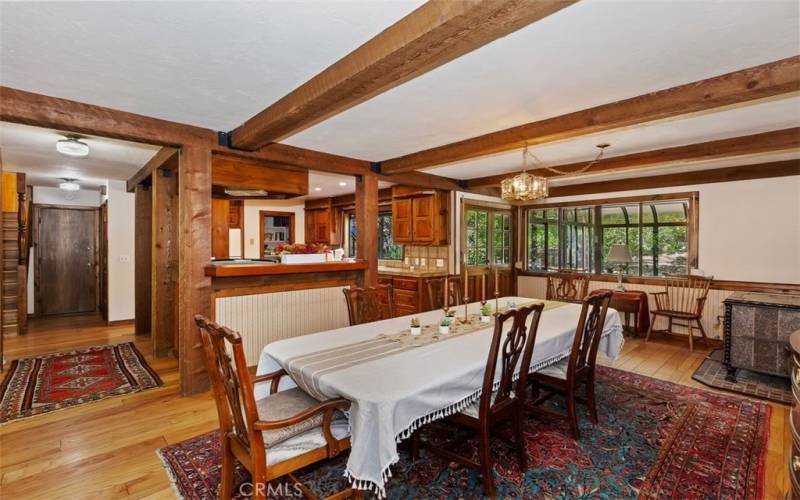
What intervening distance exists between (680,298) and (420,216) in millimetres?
3922

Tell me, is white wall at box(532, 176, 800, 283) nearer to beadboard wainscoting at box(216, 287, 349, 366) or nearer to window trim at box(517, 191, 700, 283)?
window trim at box(517, 191, 700, 283)

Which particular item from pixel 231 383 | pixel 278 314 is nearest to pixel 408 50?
pixel 231 383

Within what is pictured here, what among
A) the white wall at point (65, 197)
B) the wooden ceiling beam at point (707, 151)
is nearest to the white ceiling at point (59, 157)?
the white wall at point (65, 197)

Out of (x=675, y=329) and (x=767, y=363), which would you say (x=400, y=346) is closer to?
(x=767, y=363)

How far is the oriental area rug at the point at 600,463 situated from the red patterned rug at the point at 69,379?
1.48 meters

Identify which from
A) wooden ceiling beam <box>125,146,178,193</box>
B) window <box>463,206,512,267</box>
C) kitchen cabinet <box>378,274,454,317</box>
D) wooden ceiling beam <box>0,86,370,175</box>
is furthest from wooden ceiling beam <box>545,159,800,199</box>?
wooden ceiling beam <box>125,146,178,193</box>

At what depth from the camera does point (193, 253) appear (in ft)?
11.1

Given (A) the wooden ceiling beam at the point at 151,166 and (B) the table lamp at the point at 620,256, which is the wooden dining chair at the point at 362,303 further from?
(B) the table lamp at the point at 620,256

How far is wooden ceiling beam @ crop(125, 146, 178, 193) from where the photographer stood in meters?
3.84

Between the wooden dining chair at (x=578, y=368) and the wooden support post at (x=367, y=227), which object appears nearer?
the wooden dining chair at (x=578, y=368)

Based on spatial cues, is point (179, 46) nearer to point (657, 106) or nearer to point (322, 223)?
point (657, 106)

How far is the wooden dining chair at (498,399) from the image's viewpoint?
Answer: 195 centimetres

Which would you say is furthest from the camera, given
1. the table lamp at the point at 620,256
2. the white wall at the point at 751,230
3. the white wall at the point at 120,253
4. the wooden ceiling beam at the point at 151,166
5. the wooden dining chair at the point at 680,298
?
the white wall at the point at 120,253

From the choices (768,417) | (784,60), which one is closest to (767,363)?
(768,417)
